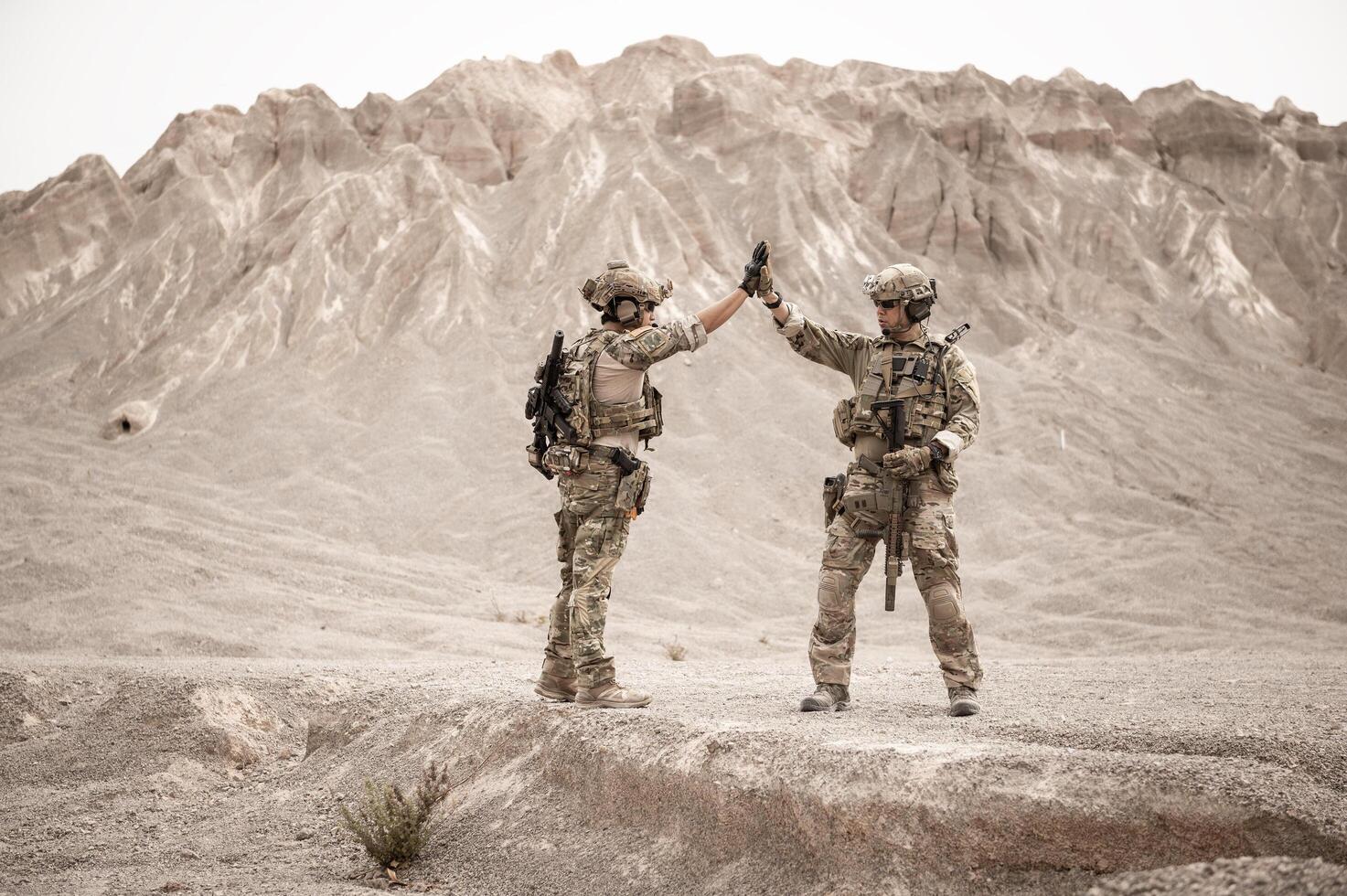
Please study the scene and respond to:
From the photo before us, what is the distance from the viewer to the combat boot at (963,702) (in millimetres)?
5895

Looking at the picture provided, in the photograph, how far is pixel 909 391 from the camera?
628cm

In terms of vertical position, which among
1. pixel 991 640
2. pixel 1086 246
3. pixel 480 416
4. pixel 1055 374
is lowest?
pixel 991 640

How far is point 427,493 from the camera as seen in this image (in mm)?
21422

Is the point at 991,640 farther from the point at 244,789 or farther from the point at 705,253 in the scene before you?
the point at 705,253

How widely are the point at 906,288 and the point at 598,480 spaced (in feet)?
6.84

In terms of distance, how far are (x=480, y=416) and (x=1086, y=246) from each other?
22200mm

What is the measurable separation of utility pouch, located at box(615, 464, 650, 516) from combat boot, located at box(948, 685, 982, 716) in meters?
1.99

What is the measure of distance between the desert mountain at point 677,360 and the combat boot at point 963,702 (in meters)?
7.16

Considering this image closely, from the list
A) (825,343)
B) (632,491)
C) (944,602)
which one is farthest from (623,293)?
(944,602)

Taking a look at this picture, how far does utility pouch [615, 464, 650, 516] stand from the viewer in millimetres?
5922

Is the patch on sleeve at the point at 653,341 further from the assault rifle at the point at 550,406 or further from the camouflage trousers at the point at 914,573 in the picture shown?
the camouflage trousers at the point at 914,573

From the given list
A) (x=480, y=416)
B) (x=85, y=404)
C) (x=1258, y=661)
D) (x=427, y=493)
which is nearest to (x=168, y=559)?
(x=427, y=493)

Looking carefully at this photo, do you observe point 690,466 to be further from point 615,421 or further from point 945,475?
point 615,421

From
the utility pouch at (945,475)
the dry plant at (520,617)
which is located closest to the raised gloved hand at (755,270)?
the utility pouch at (945,475)
